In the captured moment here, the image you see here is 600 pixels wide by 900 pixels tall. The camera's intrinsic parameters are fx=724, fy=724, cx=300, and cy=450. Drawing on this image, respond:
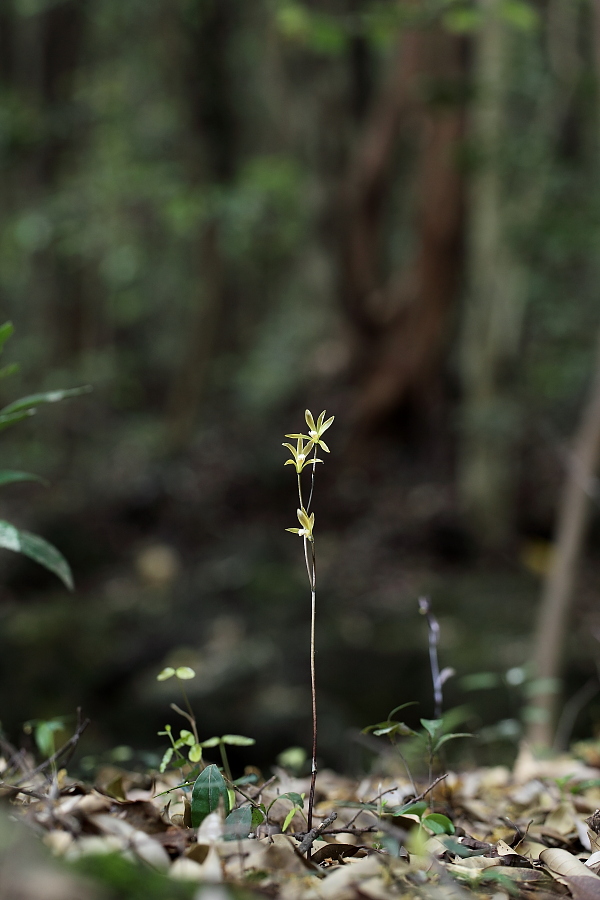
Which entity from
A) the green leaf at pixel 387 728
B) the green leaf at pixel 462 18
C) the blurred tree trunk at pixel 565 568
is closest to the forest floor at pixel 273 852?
the green leaf at pixel 387 728

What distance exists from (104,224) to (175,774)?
8615 mm

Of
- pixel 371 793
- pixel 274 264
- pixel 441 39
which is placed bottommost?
pixel 371 793

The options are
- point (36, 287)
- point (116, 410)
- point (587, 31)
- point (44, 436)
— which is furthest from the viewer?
point (116, 410)

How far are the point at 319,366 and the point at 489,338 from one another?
10.2 feet

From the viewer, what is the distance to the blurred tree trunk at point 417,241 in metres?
8.10

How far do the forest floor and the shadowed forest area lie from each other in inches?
91.2

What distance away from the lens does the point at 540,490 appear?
27.4ft

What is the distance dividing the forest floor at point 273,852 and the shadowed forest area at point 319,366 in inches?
91.2

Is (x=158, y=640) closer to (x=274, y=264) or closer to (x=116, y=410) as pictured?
(x=116, y=410)

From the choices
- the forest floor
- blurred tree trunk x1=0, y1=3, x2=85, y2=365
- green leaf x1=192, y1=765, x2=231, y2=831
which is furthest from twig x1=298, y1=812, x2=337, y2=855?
blurred tree trunk x1=0, y1=3, x2=85, y2=365

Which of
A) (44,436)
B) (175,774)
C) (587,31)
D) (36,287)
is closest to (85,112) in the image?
(36,287)

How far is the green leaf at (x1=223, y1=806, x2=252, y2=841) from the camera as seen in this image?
110 centimetres

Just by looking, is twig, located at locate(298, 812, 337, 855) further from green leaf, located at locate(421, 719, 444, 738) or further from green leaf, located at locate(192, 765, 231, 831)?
green leaf, located at locate(421, 719, 444, 738)

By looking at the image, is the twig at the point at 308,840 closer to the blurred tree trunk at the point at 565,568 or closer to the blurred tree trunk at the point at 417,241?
the blurred tree trunk at the point at 565,568
